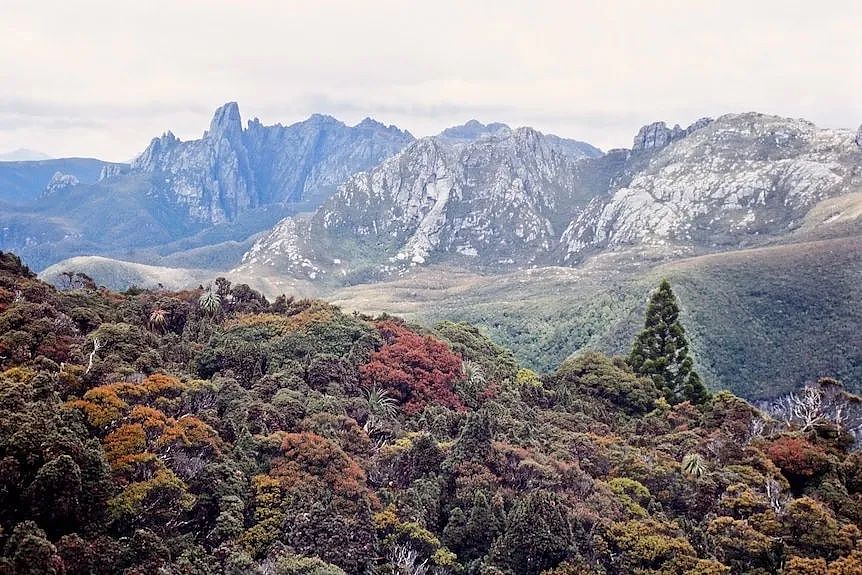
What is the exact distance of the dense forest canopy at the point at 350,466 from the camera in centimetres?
2300

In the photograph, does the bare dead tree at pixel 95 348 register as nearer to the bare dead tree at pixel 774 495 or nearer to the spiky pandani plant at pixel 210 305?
the spiky pandani plant at pixel 210 305

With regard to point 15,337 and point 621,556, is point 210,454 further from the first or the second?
point 621,556

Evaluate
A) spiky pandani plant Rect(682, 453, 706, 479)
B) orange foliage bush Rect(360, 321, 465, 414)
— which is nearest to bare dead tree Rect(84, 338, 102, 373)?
orange foliage bush Rect(360, 321, 465, 414)

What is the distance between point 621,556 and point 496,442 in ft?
33.8

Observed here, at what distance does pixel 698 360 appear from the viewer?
132m

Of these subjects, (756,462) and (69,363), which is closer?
(69,363)

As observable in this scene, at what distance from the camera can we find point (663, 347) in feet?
213

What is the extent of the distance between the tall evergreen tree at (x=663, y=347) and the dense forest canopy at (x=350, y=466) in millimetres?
10921

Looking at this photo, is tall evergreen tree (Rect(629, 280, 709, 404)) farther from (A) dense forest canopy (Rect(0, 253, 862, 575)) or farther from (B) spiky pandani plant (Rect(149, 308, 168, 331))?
(B) spiky pandani plant (Rect(149, 308, 168, 331))

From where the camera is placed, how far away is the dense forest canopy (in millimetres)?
23000

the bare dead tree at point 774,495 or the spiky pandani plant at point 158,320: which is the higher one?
the spiky pandani plant at point 158,320

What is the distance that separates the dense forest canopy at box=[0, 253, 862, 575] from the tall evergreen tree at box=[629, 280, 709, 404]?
10921 millimetres

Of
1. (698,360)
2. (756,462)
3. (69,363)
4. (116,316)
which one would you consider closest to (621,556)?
(756,462)

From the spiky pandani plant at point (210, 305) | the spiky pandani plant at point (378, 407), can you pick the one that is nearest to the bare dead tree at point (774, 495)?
the spiky pandani plant at point (378, 407)
